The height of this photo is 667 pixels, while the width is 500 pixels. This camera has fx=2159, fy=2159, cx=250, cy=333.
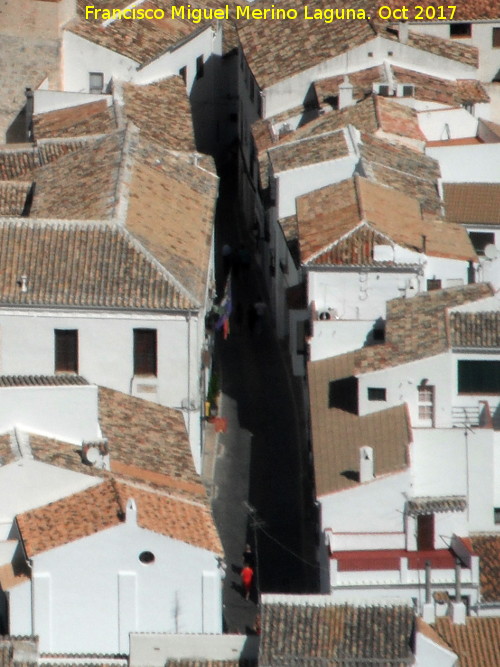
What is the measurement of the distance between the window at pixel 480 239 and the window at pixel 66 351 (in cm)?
1882

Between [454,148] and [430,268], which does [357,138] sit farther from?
[430,268]

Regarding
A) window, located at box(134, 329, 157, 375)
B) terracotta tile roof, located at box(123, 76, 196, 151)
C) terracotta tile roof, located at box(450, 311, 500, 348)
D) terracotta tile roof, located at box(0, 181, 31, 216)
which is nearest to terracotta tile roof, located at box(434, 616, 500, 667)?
terracotta tile roof, located at box(450, 311, 500, 348)

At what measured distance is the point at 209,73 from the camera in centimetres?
10788

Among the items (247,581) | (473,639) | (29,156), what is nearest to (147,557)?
(247,581)

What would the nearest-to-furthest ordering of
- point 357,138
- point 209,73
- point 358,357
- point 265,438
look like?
point 358,357 → point 265,438 → point 357,138 → point 209,73

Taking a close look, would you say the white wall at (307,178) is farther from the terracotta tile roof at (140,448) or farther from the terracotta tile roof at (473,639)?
the terracotta tile roof at (473,639)

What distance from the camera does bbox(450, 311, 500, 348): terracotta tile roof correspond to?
6956 centimetres

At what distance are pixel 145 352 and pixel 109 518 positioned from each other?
40.3 ft

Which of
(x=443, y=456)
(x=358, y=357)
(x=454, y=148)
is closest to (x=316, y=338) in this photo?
(x=358, y=357)

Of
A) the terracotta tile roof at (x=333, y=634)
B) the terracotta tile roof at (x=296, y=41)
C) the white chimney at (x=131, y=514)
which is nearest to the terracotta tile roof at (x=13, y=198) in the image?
the terracotta tile roof at (x=296, y=41)

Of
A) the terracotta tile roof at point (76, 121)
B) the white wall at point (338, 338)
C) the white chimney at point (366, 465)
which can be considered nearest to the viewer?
the white chimney at point (366, 465)

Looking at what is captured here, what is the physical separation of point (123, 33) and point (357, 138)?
21045mm

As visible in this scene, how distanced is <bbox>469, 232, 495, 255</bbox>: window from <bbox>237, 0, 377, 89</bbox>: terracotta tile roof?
51.4ft

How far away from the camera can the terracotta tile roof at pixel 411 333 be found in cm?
7000
